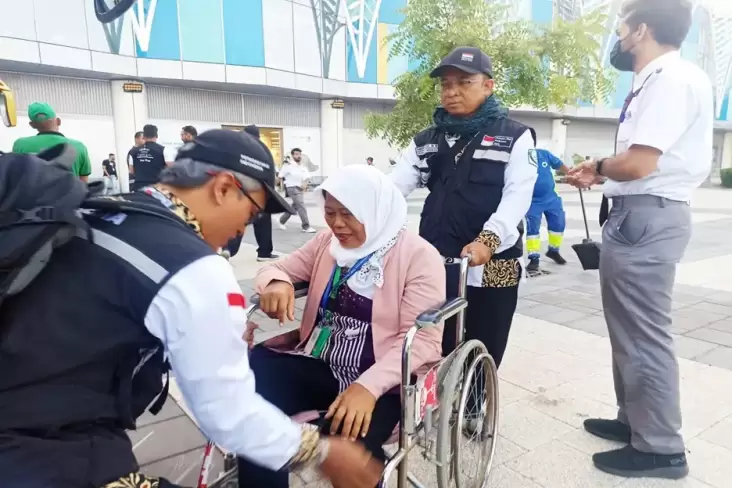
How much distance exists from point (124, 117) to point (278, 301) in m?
15.5

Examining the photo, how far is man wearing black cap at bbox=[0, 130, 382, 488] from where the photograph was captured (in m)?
0.93

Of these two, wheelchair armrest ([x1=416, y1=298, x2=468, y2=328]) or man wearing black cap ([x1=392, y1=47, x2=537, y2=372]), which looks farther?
man wearing black cap ([x1=392, y1=47, x2=537, y2=372])

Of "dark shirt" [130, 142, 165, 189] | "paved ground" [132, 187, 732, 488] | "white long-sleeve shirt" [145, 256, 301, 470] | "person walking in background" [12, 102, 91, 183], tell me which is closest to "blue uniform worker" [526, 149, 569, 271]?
"paved ground" [132, 187, 732, 488]

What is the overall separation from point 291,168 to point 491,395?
274 inches

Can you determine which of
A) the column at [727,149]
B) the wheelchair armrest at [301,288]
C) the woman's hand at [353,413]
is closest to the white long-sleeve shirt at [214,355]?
the woman's hand at [353,413]

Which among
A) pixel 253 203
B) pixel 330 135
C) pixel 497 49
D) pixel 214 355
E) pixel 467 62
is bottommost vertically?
pixel 214 355

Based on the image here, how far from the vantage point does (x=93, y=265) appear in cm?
94

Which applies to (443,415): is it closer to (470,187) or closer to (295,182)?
(470,187)

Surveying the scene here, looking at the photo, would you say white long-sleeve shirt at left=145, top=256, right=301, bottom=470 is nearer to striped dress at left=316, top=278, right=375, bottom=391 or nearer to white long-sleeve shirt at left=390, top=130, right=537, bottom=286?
striped dress at left=316, top=278, right=375, bottom=391

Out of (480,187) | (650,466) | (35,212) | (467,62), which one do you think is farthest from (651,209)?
(35,212)

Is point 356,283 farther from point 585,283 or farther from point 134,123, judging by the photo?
point 134,123

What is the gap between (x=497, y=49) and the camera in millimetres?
5488

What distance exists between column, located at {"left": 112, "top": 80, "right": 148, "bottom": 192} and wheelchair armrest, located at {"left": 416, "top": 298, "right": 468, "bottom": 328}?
15.1m

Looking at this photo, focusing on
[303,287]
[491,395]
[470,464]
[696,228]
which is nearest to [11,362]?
[303,287]
